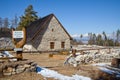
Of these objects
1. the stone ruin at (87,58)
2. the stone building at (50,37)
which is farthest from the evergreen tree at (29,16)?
the stone ruin at (87,58)

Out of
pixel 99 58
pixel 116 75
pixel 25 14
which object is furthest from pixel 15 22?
pixel 116 75

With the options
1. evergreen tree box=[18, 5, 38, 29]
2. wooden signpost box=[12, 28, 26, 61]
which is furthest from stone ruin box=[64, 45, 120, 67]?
evergreen tree box=[18, 5, 38, 29]

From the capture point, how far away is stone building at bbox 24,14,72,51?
3170 cm

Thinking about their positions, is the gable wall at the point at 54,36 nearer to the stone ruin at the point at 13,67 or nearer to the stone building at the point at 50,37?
the stone building at the point at 50,37

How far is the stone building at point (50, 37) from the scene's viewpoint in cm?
3170

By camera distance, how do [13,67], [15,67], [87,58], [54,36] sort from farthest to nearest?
[54,36] → [87,58] → [15,67] → [13,67]

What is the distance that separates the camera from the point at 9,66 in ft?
34.7

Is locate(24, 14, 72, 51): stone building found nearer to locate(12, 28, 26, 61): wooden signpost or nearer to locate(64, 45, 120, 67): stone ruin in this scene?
locate(64, 45, 120, 67): stone ruin

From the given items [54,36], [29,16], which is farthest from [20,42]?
[29,16]

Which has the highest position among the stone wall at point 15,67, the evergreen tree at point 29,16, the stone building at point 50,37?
the evergreen tree at point 29,16

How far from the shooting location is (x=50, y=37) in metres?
32.5

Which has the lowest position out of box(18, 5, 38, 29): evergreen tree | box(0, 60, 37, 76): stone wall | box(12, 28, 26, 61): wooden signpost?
box(0, 60, 37, 76): stone wall

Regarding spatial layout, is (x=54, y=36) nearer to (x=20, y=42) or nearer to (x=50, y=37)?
(x=50, y=37)

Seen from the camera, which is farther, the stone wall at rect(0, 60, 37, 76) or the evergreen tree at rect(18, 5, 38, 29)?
the evergreen tree at rect(18, 5, 38, 29)
